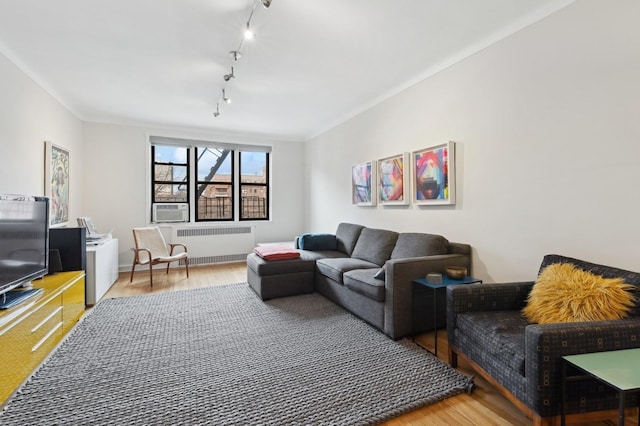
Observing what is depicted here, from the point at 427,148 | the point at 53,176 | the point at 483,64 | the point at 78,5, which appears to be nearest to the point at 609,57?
the point at 483,64

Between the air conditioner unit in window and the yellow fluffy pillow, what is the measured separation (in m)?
5.45

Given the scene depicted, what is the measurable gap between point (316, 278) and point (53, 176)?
3.56 m

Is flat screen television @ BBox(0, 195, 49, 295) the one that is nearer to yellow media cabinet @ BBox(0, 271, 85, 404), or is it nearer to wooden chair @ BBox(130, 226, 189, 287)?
yellow media cabinet @ BBox(0, 271, 85, 404)

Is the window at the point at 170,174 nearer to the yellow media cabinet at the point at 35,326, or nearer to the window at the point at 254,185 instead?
the window at the point at 254,185

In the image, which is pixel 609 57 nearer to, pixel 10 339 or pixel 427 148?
pixel 427 148

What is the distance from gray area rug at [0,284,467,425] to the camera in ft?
5.67

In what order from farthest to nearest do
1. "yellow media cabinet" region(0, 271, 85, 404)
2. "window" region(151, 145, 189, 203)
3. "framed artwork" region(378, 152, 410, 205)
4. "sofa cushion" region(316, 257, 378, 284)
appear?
1. "window" region(151, 145, 189, 203)
2. "framed artwork" region(378, 152, 410, 205)
3. "sofa cushion" region(316, 257, 378, 284)
4. "yellow media cabinet" region(0, 271, 85, 404)

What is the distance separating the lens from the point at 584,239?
2135mm

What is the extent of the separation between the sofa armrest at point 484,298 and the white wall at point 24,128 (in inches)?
156

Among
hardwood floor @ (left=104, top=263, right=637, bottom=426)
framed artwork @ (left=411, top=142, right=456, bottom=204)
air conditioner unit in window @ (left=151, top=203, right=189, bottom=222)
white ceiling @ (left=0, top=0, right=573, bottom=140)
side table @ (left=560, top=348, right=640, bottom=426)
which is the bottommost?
hardwood floor @ (left=104, top=263, right=637, bottom=426)

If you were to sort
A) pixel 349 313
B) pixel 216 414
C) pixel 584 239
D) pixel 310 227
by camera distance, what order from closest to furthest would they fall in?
pixel 216 414
pixel 584 239
pixel 349 313
pixel 310 227

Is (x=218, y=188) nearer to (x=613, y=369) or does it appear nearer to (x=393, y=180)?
(x=393, y=180)

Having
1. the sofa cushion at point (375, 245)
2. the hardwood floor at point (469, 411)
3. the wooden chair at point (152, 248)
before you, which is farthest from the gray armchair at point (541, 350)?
the wooden chair at point (152, 248)

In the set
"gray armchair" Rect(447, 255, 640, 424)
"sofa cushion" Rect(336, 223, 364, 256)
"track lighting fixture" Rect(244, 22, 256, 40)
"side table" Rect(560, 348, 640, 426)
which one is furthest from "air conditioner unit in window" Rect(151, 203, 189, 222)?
"side table" Rect(560, 348, 640, 426)
